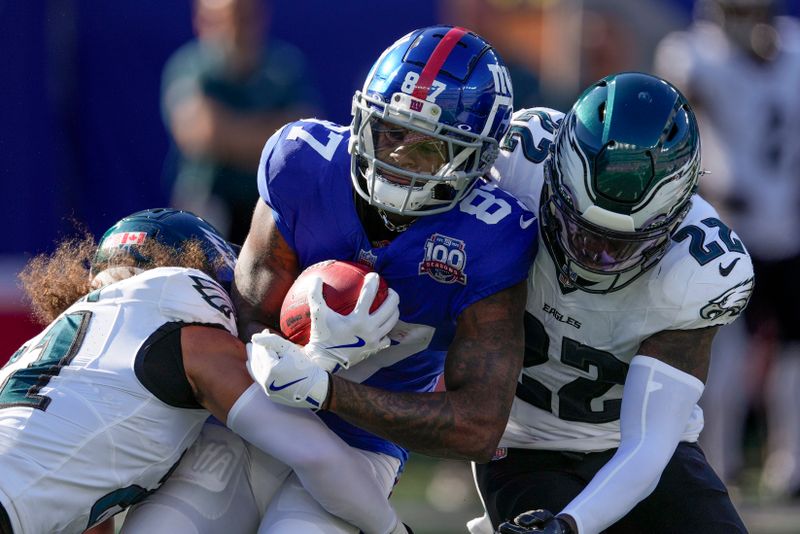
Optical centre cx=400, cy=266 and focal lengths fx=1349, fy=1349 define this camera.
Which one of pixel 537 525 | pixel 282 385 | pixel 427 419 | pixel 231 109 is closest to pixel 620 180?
pixel 427 419

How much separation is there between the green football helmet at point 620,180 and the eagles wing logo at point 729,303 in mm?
207

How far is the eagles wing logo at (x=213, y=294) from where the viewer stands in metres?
3.87

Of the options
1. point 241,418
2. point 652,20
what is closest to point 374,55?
point 652,20

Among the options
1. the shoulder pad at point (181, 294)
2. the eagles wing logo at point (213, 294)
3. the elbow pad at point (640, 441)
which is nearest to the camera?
the elbow pad at point (640, 441)

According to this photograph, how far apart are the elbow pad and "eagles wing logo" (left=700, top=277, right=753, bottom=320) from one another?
20cm

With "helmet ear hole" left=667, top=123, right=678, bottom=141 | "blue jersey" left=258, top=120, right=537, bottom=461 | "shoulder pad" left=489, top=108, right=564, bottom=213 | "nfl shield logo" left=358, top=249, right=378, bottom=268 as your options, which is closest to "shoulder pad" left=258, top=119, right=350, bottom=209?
"blue jersey" left=258, top=120, right=537, bottom=461

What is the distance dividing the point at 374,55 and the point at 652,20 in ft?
5.74

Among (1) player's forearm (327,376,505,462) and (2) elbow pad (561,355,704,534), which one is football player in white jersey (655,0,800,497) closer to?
(2) elbow pad (561,355,704,534)

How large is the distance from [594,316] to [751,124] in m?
3.59

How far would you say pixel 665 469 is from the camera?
4.10m

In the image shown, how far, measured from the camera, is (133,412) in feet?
Answer: 12.0

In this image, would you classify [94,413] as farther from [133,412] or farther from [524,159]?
[524,159]

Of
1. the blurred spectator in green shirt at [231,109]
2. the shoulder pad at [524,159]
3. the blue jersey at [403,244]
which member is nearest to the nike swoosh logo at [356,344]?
the blue jersey at [403,244]

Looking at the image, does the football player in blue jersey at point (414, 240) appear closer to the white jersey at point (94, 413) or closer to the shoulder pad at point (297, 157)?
the shoulder pad at point (297, 157)
